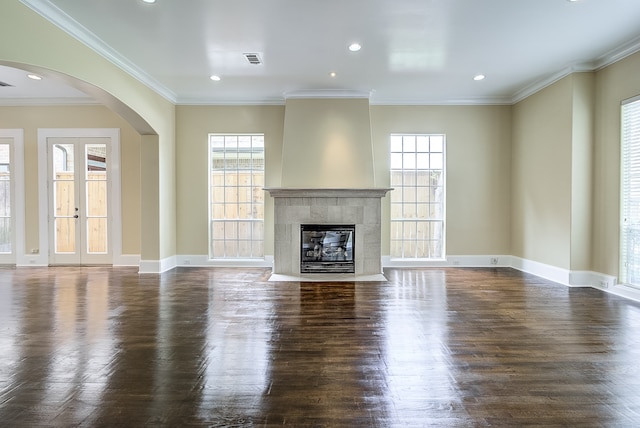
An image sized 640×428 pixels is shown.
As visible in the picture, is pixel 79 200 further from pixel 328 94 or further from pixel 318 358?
pixel 318 358

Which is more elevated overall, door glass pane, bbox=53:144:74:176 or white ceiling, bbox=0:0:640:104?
white ceiling, bbox=0:0:640:104

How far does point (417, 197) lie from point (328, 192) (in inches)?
78.9

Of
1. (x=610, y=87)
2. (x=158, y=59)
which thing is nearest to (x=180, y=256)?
(x=158, y=59)

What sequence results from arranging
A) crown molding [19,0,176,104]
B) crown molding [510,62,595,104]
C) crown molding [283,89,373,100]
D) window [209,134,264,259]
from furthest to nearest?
window [209,134,264,259], crown molding [283,89,373,100], crown molding [510,62,595,104], crown molding [19,0,176,104]

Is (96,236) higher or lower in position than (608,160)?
lower

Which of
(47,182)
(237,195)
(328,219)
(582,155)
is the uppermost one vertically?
(582,155)

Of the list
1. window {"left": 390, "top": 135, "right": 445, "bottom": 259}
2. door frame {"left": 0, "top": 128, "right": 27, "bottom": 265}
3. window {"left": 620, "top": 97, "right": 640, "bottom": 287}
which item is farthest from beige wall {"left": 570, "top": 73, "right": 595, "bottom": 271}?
door frame {"left": 0, "top": 128, "right": 27, "bottom": 265}

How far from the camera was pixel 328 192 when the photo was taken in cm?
578

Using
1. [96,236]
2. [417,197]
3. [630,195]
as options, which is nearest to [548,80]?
[630,195]

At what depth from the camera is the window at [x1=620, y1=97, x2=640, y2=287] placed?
4.28m

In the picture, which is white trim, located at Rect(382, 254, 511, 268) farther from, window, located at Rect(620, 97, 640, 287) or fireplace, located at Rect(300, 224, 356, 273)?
window, located at Rect(620, 97, 640, 287)

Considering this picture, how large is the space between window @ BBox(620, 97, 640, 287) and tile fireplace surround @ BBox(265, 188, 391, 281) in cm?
324

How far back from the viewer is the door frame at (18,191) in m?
6.40

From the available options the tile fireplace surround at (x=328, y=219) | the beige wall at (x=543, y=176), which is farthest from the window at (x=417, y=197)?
the beige wall at (x=543, y=176)
